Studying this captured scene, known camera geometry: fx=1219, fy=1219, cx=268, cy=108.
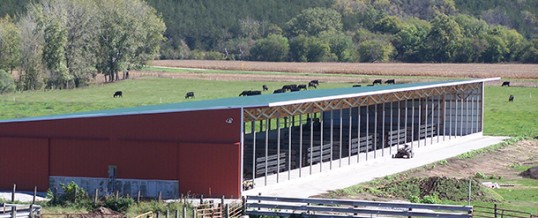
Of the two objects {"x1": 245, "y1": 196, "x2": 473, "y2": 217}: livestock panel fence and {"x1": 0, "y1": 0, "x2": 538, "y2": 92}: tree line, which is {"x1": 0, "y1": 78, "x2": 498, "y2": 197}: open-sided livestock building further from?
{"x1": 0, "y1": 0, "x2": 538, "y2": 92}: tree line

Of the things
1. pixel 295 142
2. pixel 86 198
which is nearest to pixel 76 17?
pixel 295 142

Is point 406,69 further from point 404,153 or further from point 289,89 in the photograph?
point 404,153

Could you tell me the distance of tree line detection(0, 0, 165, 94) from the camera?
105m

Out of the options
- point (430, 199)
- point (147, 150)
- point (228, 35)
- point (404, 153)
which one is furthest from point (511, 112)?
point (228, 35)

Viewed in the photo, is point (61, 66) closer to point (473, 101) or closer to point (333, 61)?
point (473, 101)

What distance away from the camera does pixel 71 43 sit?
110 m

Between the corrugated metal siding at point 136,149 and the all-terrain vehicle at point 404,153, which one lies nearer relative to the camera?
the corrugated metal siding at point 136,149

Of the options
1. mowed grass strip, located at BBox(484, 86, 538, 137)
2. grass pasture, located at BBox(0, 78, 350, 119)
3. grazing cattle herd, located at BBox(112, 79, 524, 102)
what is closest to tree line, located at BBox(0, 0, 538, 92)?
grass pasture, located at BBox(0, 78, 350, 119)

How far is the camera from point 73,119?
42.1 metres

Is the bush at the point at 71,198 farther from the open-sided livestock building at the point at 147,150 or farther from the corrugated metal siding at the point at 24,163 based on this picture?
the corrugated metal siding at the point at 24,163

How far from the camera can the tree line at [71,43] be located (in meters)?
105

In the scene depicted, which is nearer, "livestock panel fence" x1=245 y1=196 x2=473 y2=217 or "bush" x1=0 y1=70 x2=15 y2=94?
"livestock panel fence" x1=245 y1=196 x2=473 y2=217

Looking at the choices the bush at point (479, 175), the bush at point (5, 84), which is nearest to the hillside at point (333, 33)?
the bush at point (5, 84)

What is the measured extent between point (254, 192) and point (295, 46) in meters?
124
